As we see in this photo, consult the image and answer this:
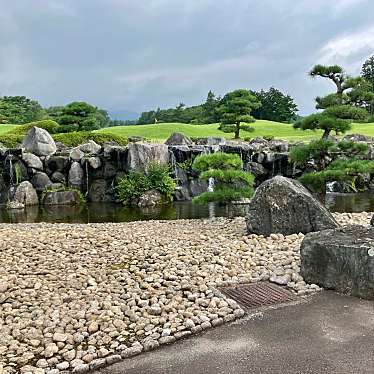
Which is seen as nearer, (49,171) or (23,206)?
(23,206)

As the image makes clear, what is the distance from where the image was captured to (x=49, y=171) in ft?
67.5

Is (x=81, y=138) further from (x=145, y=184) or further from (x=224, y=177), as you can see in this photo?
(x=224, y=177)

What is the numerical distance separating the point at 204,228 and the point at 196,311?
5.25 metres

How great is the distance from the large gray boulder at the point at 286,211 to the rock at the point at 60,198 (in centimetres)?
1198

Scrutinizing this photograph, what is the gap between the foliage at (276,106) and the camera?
179ft

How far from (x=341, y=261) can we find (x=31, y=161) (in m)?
17.5

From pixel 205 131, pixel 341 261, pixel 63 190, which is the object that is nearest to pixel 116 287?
pixel 341 261

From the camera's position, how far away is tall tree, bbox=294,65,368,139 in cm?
1184

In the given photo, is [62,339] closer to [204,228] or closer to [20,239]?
[20,239]

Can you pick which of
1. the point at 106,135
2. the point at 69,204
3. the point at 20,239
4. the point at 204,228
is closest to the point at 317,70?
the point at 204,228

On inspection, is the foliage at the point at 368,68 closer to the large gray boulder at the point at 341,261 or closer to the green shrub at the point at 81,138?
the green shrub at the point at 81,138

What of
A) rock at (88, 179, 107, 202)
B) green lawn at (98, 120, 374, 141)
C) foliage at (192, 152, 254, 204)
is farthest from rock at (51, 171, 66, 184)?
green lawn at (98, 120, 374, 141)

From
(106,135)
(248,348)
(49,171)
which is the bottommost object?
(248,348)

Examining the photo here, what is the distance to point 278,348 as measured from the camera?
4.09m
